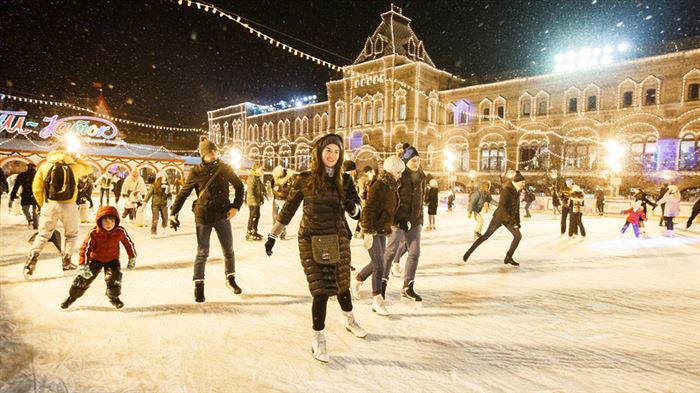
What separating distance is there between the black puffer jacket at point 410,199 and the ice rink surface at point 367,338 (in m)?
0.95

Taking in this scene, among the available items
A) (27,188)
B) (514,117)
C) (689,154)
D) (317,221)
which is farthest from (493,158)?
(317,221)

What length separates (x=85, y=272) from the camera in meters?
3.77

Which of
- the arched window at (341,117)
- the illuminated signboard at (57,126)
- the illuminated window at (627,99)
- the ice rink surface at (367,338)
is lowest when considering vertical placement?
Result: the ice rink surface at (367,338)

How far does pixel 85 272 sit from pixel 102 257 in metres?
0.20

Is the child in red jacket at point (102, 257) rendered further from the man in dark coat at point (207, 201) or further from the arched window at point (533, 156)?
the arched window at point (533, 156)

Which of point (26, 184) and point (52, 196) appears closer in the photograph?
point (52, 196)

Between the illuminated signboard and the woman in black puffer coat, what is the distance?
23046 millimetres

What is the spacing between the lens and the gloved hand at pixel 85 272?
148 inches

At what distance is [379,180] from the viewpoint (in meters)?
3.88

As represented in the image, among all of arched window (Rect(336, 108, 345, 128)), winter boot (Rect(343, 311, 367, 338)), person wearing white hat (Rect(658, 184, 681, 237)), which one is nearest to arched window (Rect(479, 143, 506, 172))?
arched window (Rect(336, 108, 345, 128))

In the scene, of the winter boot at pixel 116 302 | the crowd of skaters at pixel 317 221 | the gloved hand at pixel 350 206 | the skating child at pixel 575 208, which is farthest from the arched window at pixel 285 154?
the gloved hand at pixel 350 206

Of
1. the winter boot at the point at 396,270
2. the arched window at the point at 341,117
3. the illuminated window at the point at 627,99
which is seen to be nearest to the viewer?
the winter boot at the point at 396,270

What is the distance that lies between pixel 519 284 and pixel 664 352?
82.4 inches

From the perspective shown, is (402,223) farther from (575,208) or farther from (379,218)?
(575,208)
